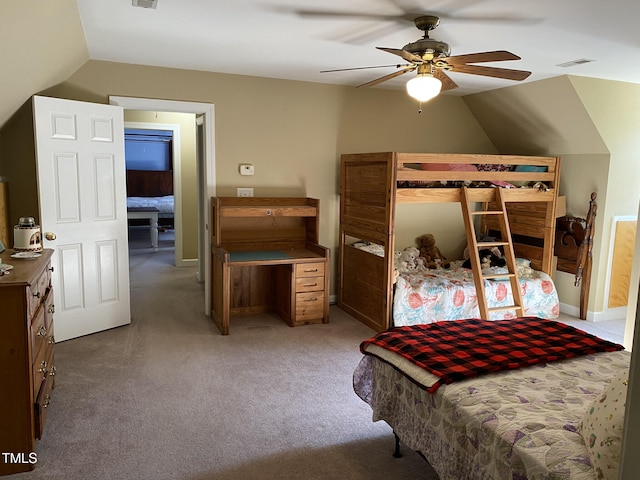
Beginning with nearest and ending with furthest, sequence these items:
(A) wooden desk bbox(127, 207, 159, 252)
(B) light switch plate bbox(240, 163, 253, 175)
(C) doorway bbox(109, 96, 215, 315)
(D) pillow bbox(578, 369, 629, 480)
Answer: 1. (D) pillow bbox(578, 369, 629, 480)
2. (C) doorway bbox(109, 96, 215, 315)
3. (B) light switch plate bbox(240, 163, 253, 175)
4. (A) wooden desk bbox(127, 207, 159, 252)

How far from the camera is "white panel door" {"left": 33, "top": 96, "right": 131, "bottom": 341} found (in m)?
3.77

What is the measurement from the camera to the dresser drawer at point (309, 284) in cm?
447

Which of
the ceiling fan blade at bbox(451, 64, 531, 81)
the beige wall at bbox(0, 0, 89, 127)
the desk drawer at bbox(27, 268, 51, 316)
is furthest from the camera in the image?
the ceiling fan blade at bbox(451, 64, 531, 81)

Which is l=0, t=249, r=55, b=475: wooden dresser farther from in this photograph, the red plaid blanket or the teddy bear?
the teddy bear

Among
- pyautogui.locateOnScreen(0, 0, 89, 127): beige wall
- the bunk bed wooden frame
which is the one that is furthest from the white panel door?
the bunk bed wooden frame

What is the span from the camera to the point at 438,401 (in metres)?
1.98

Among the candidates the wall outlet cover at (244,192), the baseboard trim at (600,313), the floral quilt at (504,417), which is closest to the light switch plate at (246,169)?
the wall outlet cover at (244,192)

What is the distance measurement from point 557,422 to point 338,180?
3.82m

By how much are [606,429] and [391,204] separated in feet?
9.51

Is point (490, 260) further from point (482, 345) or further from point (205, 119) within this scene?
point (205, 119)

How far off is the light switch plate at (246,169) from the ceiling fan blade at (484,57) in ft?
7.76

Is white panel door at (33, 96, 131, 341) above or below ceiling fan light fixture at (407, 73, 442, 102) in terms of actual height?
below

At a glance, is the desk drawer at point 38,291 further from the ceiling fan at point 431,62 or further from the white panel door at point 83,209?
the ceiling fan at point 431,62

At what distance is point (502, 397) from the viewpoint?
188 centimetres
